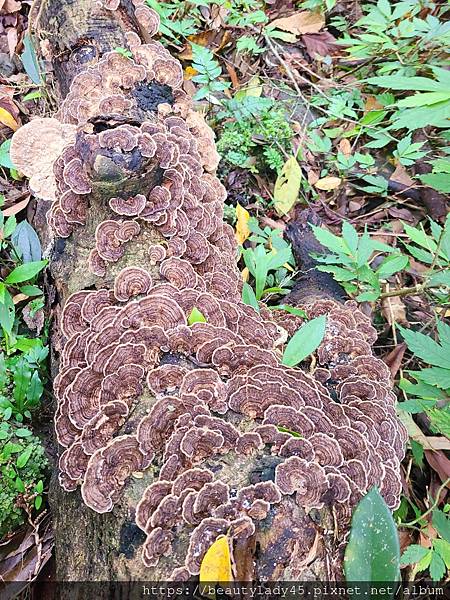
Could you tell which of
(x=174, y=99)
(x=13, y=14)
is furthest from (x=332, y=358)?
(x=13, y=14)

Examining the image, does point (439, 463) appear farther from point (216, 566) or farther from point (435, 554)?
point (216, 566)

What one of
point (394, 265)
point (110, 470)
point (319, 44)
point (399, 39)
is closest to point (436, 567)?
point (110, 470)

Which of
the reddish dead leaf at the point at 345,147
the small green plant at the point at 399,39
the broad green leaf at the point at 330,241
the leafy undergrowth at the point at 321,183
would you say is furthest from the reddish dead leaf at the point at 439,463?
the small green plant at the point at 399,39

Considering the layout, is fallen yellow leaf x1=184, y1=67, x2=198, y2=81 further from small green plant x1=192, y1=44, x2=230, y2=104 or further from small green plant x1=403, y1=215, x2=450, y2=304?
small green plant x1=403, y1=215, x2=450, y2=304

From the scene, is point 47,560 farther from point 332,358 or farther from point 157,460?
point 332,358

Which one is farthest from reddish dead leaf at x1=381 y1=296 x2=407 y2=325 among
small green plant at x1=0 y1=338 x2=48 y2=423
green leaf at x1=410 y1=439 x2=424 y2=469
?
small green plant at x1=0 y1=338 x2=48 y2=423

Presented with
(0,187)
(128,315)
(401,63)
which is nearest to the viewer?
(128,315)
